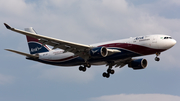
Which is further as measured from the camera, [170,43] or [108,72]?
[108,72]

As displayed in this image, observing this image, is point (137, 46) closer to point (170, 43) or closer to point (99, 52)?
point (170, 43)

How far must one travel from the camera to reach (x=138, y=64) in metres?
55.3

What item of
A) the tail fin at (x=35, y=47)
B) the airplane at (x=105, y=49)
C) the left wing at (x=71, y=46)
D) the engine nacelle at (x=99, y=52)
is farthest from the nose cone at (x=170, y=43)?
the tail fin at (x=35, y=47)

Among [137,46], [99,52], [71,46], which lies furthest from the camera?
[71,46]

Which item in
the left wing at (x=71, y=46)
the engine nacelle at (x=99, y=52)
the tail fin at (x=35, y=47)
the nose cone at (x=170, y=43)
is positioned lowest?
the engine nacelle at (x=99, y=52)

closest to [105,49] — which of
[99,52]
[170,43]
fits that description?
[99,52]

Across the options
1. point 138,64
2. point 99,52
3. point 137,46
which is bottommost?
point 99,52

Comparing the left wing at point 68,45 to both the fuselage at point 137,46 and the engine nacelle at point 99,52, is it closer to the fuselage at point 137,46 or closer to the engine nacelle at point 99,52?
the fuselage at point 137,46

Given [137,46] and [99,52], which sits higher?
[137,46]

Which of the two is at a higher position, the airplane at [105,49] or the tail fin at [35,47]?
the tail fin at [35,47]

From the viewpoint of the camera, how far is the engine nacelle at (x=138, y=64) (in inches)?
2179

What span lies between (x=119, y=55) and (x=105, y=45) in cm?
289

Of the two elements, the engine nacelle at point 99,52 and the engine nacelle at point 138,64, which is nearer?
the engine nacelle at point 99,52

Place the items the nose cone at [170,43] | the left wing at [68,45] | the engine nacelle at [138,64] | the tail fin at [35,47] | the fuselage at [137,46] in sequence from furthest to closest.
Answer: the tail fin at [35,47]
the engine nacelle at [138,64]
the fuselage at [137,46]
the nose cone at [170,43]
the left wing at [68,45]
